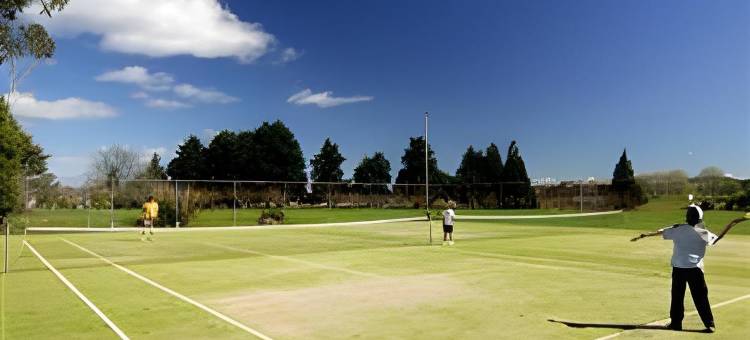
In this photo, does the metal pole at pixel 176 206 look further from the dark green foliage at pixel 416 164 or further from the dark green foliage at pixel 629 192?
the dark green foliage at pixel 416 164

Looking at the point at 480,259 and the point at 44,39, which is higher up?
the point at 44,39

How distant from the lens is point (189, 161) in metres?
96.1

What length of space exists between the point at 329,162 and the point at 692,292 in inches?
3543

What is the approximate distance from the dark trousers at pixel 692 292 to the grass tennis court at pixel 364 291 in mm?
307

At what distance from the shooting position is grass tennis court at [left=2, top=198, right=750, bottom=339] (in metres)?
7.70

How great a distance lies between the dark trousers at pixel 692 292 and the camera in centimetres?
717

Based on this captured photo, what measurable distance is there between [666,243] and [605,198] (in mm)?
24770

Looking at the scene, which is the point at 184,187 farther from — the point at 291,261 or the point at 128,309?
the point at 128,309

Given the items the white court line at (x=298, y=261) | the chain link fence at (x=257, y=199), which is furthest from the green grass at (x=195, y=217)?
the white court line at (x=298, y=261)

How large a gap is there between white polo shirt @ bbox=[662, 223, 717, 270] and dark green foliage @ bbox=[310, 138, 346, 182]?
293ft

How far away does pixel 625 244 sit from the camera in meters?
21.3

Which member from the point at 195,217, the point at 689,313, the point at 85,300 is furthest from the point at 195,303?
the point at 195,217

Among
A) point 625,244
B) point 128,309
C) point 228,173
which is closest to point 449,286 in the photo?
point 128,309

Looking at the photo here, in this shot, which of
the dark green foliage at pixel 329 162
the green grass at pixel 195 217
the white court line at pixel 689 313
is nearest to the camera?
the white court line at pixel 689 313
